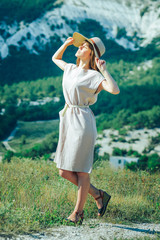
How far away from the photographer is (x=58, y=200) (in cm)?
321

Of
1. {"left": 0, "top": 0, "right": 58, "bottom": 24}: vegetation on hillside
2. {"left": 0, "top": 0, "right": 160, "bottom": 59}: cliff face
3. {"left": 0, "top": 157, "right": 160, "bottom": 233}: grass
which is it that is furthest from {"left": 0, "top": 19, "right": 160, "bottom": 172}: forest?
{"left": 0, "top": 157, "right": 160, "bottom": 233}: grass

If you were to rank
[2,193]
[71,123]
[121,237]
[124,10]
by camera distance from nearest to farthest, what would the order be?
[121,237]
[71,123]
[2,193]
[124,10]

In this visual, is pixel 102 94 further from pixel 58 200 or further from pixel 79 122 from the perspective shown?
pixel 79 122

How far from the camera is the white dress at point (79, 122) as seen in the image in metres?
2.54

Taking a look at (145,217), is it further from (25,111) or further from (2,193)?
(25,111)

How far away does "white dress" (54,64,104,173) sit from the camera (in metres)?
2.54

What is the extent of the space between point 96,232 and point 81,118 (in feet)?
2.70

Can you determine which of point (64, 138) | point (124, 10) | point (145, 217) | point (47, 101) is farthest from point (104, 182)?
point (124, 10)

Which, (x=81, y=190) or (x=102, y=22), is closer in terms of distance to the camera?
(x=81, y=190)

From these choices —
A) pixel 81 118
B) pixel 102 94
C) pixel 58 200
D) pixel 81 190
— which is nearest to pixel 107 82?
pixel 81 118

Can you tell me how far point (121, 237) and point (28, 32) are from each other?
24090mm

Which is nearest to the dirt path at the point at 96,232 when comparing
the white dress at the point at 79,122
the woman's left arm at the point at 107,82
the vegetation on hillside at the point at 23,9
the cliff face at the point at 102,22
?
the white dress at the point at 79,122

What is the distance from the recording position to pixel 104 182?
13.0ft

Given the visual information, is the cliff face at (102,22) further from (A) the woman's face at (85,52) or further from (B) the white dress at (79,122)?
(B) the white dress at (79,122)
